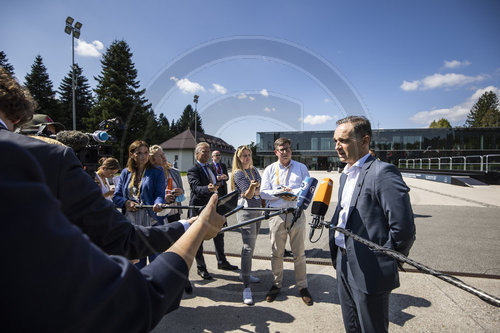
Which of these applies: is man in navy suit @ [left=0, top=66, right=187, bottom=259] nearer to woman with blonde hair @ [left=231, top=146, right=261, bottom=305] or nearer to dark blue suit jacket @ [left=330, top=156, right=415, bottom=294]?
dark blue suit jacket @ [left=330, top=156, right=415, bottom=294]

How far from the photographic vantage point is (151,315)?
0.71m

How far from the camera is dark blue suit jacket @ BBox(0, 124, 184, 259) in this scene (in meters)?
1.01

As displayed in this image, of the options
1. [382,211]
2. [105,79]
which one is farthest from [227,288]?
[105,79]

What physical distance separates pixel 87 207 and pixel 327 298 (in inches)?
142

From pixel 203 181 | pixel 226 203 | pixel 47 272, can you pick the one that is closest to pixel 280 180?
pixel 203 181

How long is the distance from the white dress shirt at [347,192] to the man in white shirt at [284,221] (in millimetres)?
1068

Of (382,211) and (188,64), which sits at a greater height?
(188,64)

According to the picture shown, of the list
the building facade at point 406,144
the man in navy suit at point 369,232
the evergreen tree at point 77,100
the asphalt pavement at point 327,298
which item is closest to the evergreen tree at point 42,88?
the evergreen tree at point 77,100

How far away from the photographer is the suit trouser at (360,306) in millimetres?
2053

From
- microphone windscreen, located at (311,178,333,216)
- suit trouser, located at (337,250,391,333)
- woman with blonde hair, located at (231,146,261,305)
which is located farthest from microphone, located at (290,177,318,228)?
woman with blonde hair, located at (231,146,261,305)

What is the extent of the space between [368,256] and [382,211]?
1.33ft

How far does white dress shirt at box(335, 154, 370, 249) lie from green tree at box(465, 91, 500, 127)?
327 feet

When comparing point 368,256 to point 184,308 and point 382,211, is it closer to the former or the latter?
point 382,211

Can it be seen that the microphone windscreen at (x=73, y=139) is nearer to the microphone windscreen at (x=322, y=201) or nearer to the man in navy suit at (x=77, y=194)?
the man in navy suit at (x=77, y=194)
